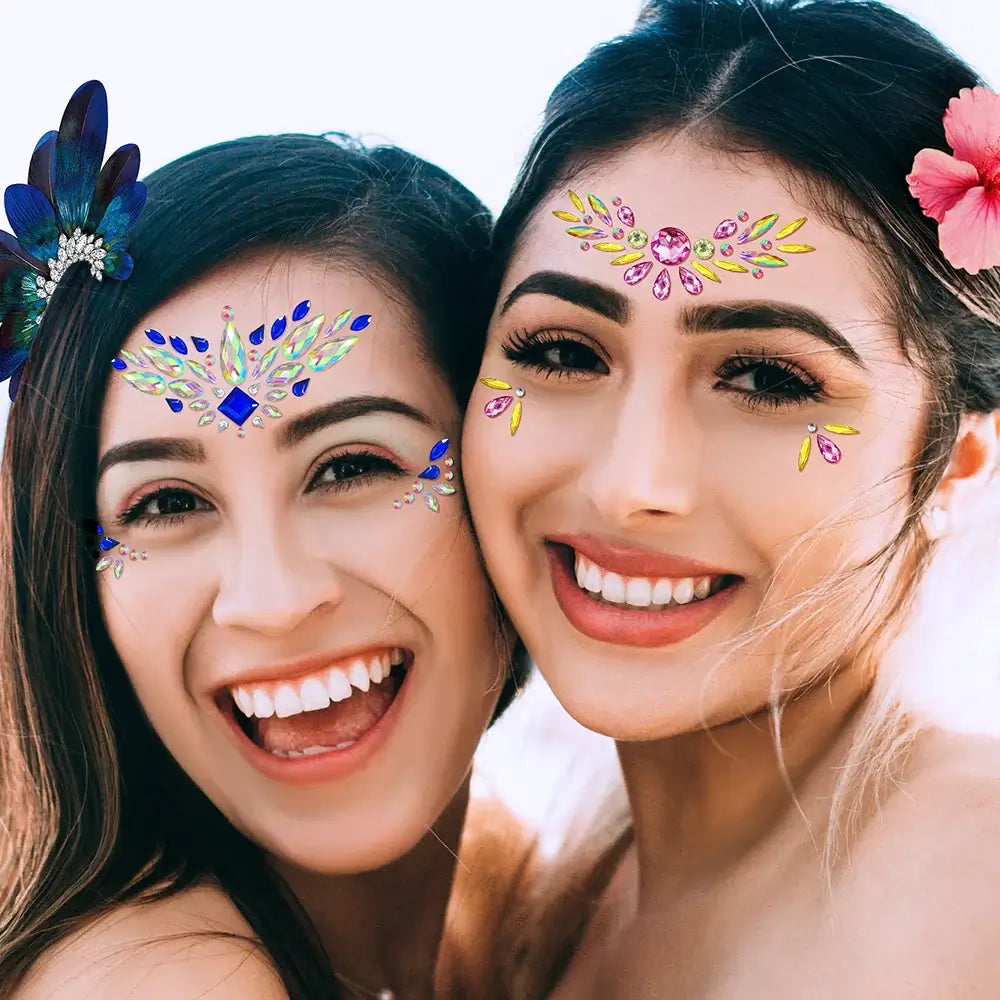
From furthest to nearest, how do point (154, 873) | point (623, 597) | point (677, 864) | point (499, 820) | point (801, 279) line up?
point (499, 820)
point (677, 864)
point (154, 873)
point (623, 597)
point (801, 279)

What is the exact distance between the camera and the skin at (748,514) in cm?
129

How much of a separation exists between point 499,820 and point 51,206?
1.12 metres

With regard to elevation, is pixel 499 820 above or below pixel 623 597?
below

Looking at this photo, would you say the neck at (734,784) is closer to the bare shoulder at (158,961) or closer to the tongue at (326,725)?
the tongue at (326,725)

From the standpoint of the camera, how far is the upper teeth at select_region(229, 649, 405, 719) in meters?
1.50

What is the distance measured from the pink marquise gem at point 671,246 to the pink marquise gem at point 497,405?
25 cm

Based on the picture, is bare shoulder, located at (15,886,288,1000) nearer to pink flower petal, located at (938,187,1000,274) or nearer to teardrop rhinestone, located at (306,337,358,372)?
teardrop rhinestone, located at (306,337,358,372)

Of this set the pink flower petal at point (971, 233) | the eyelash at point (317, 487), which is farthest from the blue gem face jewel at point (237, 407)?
the pink flower petal at point (971, 233)

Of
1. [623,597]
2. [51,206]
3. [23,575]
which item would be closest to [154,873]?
[23,575]

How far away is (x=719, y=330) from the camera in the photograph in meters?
1.31

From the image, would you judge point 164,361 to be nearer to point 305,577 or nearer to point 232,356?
point 232,356

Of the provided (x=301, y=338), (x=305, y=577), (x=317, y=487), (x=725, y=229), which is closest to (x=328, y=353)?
(x=301, y=338)

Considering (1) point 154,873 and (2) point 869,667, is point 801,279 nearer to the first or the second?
(2) point 869,667

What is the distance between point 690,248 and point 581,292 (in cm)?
13
